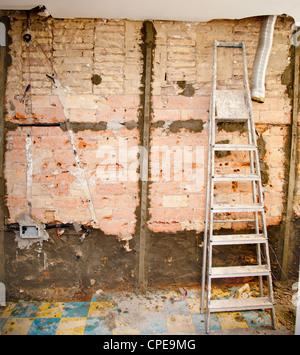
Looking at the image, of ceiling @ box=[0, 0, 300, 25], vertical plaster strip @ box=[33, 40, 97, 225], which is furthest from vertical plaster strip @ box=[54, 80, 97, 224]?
ceiling @ box=[0, 0, 300, 25]

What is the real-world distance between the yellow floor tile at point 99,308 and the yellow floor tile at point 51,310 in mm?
301

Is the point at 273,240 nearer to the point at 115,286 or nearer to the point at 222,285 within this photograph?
the point at 222,285

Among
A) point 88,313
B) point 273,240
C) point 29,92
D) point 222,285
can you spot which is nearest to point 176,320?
point 222,285

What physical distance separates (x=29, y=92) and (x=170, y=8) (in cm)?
163

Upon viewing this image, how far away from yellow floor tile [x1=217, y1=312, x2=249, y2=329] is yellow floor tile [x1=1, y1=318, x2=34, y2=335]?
1.83 m

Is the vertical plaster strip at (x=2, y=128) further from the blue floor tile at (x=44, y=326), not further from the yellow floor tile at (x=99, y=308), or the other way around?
the yellow floor tile at (x=99, y=308)

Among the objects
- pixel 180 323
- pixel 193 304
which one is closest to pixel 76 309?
pixel 180 323

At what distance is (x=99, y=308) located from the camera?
2268 millimetres

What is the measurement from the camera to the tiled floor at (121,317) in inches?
81.1

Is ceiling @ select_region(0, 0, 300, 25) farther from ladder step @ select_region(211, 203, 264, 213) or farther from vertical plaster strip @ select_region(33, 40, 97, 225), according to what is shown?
ladder step @ select_region(211, 203, 264, 213)

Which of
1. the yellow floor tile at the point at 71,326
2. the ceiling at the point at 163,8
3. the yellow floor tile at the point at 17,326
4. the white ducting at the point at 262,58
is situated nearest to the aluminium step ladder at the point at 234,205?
the white ducting at the point at 262,58

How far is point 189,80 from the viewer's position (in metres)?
2.36

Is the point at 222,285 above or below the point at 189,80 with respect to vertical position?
below

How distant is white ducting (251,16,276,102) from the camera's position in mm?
2260
